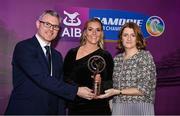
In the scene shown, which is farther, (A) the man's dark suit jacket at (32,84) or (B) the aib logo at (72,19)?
(B) the aib logo at (72,19)

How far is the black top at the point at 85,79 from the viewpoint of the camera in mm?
2867

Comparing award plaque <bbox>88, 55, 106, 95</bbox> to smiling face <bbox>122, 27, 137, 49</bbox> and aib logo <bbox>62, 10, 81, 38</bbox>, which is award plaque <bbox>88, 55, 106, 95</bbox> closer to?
smiling face <bbox>122, 27, 137, 49</bbox>

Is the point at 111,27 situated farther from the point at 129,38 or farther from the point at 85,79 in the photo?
the point at 85,79

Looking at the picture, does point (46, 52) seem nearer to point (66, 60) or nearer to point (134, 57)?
point (66, 60)

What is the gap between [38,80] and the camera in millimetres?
2508

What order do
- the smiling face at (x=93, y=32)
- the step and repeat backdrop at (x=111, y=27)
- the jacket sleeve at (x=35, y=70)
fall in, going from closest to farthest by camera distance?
the jacket sleeve at (x=35, y=70) → the smiling face at (x=93, y=32) → the step and repeat backdrop at (x=111, y=27)

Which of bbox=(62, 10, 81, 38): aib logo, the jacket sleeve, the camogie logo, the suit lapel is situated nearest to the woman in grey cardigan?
the jacket sleeve

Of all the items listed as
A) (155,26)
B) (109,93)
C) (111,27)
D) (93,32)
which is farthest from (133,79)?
(155,26)

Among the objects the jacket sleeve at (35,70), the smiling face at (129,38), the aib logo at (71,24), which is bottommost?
the jacket sleeve at (35,70)

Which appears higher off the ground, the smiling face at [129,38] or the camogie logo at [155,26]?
the camogie logo at [155,26]

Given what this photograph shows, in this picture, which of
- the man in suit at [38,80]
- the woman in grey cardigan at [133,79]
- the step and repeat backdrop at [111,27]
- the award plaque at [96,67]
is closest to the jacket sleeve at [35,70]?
the man in suit at [38,80]

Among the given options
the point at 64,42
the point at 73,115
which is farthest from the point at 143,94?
the point at 64,42

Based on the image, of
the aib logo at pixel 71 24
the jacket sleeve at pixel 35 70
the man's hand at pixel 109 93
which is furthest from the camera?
the aib logo at pixel 71 24

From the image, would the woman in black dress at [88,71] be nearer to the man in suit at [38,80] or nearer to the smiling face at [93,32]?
the smiling face at [93,32]
